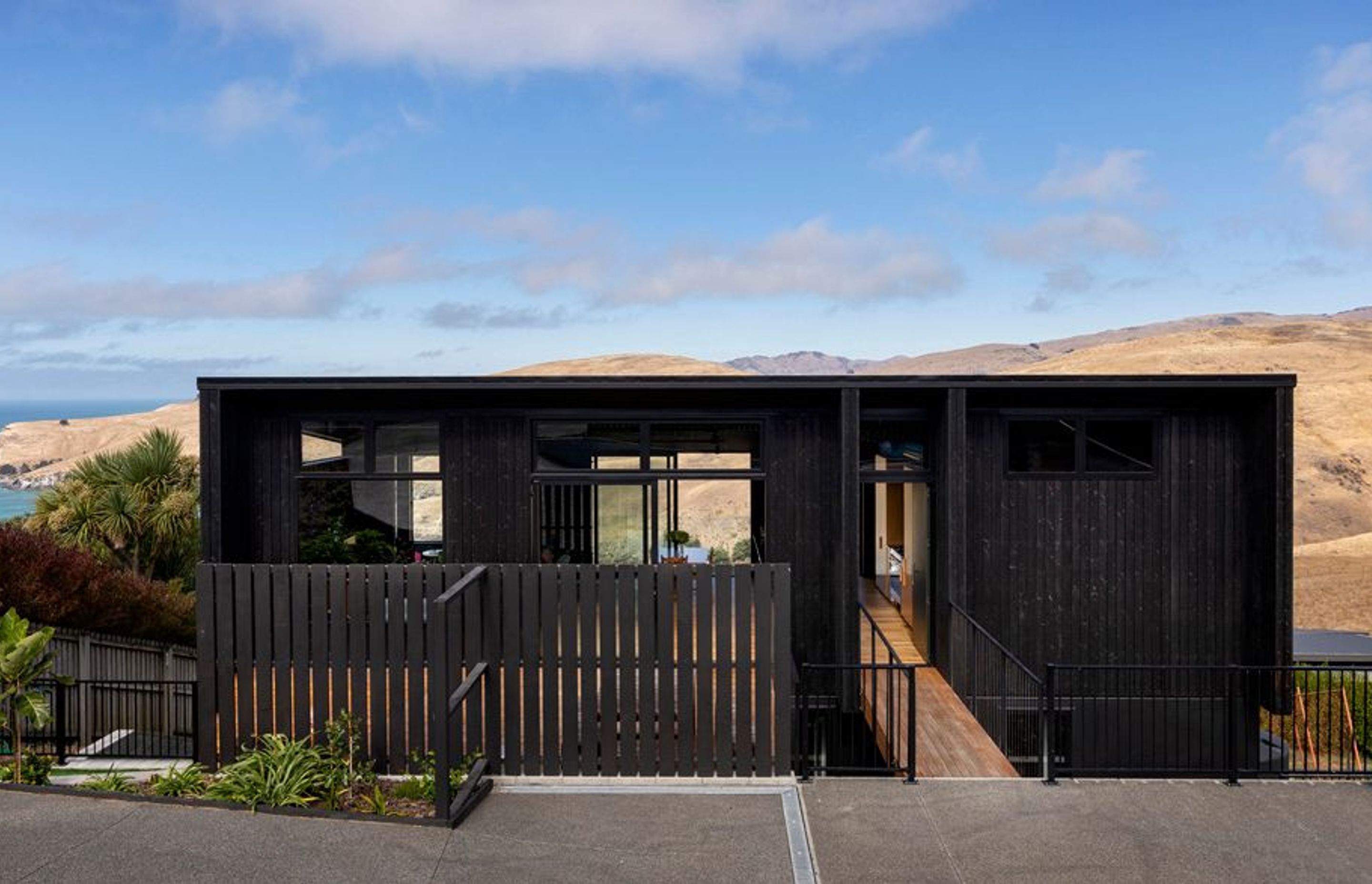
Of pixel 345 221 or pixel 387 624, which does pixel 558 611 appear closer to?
pixel 387 624

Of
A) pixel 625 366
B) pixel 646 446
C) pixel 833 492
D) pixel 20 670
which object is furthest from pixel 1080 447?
pixel 625 366

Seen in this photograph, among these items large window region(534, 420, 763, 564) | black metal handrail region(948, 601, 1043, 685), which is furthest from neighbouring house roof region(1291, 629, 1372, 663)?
large window region(534, 420, 763, 564)

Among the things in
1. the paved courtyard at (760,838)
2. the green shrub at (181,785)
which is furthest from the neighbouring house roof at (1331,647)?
the green shrub at (181,785)

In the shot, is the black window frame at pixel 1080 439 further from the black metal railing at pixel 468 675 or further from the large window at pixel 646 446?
the black metal railing at pixel 468 675

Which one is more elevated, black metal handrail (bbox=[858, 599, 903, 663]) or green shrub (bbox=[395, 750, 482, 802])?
black metal handrail (bbox=[858, 599, 903, 663])

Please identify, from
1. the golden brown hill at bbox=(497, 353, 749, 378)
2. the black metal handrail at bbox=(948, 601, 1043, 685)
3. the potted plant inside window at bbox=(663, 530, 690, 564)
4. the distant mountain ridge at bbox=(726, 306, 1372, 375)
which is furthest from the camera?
the distant mountain ridge at bbox=(726, 306, 1372, 375)

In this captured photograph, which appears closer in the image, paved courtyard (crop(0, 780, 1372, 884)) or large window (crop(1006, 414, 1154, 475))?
paved courtyard (crop(0, 780, 1372, 884))

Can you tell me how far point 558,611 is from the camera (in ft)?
23.7

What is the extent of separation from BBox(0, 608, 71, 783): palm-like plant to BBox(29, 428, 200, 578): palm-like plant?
10.6 metres

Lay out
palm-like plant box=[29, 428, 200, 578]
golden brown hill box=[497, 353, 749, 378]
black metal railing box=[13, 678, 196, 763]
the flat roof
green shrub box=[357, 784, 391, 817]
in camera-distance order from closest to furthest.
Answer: green shrub box=[357, 784, 391, 817]
black metal railing box=[13, 678, 196, 763]
the flat roof
palm-like plant box=[29, 428, 200, 578]
golden brown hill box=[497, 353, 749, 378]

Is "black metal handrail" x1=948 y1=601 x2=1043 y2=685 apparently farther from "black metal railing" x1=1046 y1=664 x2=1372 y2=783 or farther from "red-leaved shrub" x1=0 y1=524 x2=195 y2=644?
"red-leaved shrub" x1=0 y1=524 x2=195 y2=644

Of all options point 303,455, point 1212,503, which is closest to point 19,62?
point 303,455

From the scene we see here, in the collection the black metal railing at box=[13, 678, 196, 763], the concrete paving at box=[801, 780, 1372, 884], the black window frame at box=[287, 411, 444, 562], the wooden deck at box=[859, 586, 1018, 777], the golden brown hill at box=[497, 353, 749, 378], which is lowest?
the black metal railing at box=[13, 678, 196, 763]

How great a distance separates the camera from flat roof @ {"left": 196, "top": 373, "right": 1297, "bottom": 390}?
10.1 m
